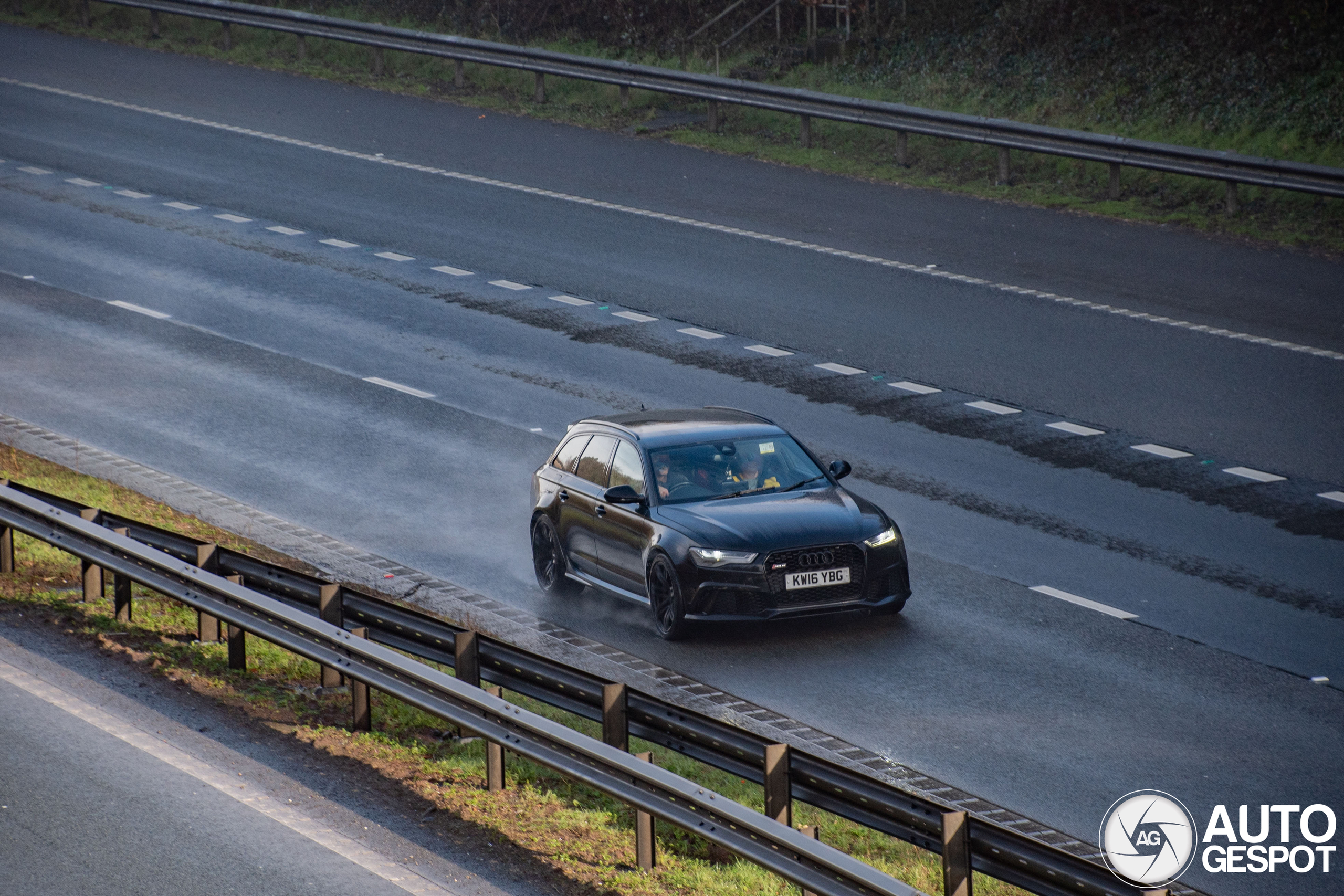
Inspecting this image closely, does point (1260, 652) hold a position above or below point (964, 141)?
below

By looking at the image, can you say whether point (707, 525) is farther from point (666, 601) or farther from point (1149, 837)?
point (1149, 837)

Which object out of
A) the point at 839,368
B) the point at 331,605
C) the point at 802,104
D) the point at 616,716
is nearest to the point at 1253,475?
the point at 839,368

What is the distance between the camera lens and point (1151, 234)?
920 inches

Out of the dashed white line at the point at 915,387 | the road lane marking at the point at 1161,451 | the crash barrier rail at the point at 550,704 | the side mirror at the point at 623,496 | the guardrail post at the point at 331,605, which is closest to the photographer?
the crash barrier rail at the point at 550,704

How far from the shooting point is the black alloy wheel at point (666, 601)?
1213 centimetres

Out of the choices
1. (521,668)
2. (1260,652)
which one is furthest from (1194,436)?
(521,668)

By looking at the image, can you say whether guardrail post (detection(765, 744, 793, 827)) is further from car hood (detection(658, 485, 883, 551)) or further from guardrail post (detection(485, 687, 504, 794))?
car hood (detection(658, 485, 883, 551))

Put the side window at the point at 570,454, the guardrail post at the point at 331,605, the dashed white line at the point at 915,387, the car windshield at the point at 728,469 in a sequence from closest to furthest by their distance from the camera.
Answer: the guardrail post at the point at 331,605 → the car windshield at the point at 728,469 → the side window at the point at 570,454 → the dashed white line at the point at 915,387

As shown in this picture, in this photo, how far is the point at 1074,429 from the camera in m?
16.7

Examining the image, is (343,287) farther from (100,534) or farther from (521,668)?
(521,668)

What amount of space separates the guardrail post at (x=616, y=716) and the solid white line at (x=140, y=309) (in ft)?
46.3

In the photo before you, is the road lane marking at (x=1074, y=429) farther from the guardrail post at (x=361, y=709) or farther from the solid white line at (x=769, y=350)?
the guardrail post at (x=361, y=709)

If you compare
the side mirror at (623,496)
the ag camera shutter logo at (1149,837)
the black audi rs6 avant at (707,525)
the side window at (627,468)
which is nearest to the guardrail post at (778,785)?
the ag camera shutter logo at (1149,837)

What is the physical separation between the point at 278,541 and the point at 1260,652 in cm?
760
